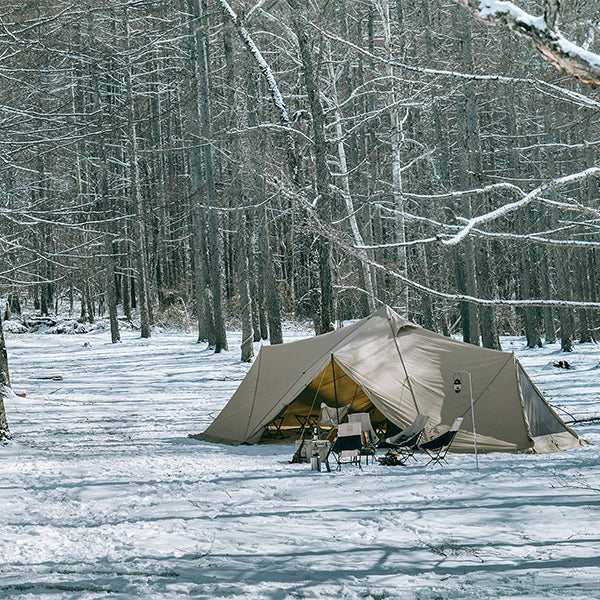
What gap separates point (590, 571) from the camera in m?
4.60

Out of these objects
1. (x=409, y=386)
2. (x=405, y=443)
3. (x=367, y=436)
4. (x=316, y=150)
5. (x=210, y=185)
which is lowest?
(x=367, y=436)

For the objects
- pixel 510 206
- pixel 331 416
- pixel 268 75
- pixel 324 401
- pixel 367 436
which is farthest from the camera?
pixel 268 75

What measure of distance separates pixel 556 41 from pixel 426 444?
6269 mm

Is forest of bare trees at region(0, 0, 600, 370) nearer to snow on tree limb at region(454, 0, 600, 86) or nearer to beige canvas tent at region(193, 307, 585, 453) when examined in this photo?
snow on tree limb at region(454, 0, 600, 86)

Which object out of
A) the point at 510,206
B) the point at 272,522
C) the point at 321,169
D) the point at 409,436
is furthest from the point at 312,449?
the point at 321,169

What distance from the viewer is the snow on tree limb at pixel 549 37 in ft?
10.3

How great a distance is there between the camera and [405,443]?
29.3ft

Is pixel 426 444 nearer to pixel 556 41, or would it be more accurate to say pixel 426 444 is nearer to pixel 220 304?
pixel 556 41

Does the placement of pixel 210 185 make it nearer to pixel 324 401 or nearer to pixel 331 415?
pixel 324 401

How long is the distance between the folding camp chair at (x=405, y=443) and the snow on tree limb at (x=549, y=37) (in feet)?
20.5

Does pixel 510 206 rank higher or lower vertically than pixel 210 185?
lower

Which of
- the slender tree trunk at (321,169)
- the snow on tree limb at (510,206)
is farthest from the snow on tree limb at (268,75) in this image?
the snow on tree limb at (510,206)

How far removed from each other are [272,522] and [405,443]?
3.23m

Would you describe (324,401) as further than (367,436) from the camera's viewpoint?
Yes
